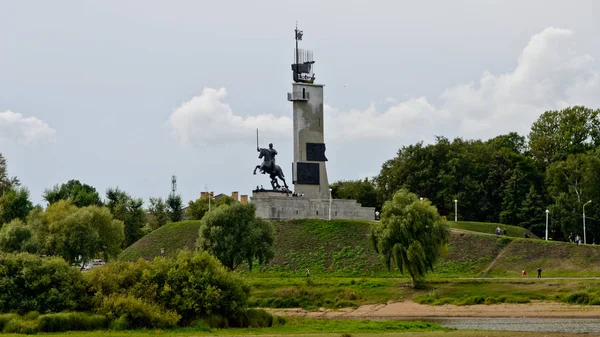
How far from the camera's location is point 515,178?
339 ft

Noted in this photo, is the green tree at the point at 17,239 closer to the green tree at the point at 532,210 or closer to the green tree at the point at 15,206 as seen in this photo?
the green tree at the point at 15,206

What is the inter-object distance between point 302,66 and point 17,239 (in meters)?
31.4

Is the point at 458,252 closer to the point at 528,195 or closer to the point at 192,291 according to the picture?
the point at 528,195

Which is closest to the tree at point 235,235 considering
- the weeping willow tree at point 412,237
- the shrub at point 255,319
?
the weeping willow tree at point 412,237

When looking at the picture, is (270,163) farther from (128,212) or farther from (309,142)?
(128,212)

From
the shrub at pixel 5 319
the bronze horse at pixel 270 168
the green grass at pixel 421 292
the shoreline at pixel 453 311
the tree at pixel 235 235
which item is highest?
the bronze horse at pixel 270 168

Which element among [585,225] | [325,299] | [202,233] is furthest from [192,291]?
[585,225]

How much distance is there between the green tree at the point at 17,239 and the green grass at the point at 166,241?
1325 cm

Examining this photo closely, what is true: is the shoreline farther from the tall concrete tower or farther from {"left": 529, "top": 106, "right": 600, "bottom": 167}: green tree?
{"left": 529, "top": 106, "right": 600, "bottom": 167}: green tree

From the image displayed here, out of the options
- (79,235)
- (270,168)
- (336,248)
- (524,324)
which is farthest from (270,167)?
(524,324)

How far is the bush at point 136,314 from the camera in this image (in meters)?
47.8

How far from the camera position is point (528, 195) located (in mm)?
101812

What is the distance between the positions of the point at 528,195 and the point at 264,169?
2850 centimetres

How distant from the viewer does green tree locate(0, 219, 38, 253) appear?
7550 centimetres
